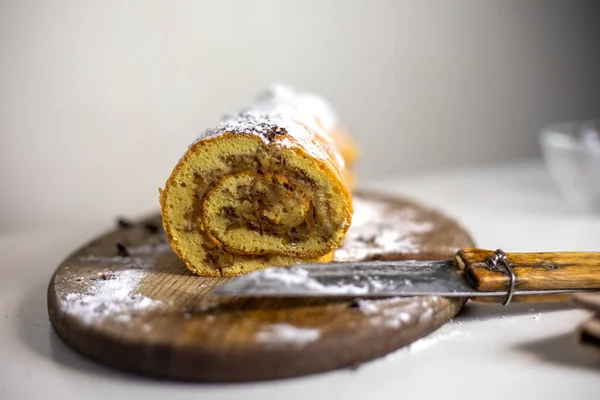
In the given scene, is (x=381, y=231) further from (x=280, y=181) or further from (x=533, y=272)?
(x=533, y=272)

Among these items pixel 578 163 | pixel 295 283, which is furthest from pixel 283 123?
pixel 578 163

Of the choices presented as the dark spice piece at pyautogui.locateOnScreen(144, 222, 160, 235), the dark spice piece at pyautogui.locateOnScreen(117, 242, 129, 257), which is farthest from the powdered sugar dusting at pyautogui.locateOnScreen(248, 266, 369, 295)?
the dark spice piece at pyautogui.locateOnScreen(144, 222, 160, 235)

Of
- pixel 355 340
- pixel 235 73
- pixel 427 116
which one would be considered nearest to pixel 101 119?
pixel 235 73

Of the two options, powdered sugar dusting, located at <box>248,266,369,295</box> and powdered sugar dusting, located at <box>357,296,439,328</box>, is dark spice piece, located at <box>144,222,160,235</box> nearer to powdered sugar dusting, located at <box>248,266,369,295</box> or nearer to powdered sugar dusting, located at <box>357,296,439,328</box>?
powdered sugar dusting, located at <box>248,266,369,295</box>

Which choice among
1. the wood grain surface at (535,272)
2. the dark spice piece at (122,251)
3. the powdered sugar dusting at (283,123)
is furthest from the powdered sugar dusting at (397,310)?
the dark spice piece at (122,251)

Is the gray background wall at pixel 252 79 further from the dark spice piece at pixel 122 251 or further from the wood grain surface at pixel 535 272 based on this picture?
the wood grain surface at pixel 535 272
